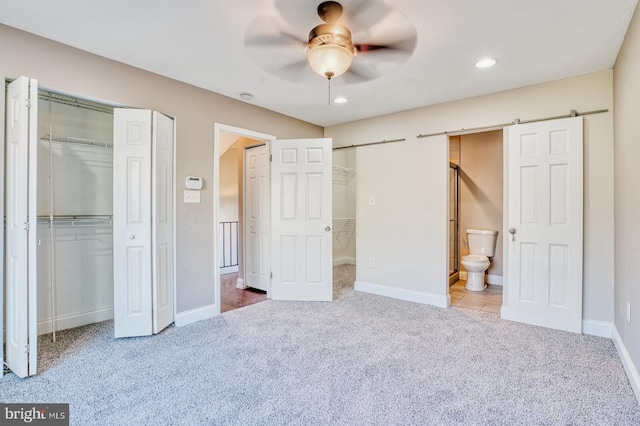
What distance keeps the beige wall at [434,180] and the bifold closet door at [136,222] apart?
2631 mm

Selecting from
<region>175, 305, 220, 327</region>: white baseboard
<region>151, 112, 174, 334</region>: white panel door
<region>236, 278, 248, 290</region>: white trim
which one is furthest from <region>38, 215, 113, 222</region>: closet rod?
<region>236, 278, 248, 290</region>: white trim

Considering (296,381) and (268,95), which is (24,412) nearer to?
(296,381)

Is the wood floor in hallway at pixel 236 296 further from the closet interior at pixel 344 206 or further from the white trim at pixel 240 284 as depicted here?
the closet interior at pixel 344 206

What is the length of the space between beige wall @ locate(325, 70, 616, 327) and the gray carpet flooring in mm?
753

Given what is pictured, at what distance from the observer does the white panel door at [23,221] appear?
205 cm

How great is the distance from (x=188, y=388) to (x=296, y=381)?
2.28 ft

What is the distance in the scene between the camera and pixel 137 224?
2793mm

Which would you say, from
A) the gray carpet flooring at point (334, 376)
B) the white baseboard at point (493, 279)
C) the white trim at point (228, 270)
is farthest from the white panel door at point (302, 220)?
the white baseboard at point (493, 279)

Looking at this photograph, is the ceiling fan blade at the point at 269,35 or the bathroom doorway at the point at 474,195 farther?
the bathroom doorway at the point at 474,195

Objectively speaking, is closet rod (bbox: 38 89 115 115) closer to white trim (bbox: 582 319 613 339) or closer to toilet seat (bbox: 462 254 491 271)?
toilet seat (bbox: 462 254 491 271)

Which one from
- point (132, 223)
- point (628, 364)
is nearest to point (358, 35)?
point (132, 223)

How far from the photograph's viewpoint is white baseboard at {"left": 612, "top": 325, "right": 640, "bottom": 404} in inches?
76.5

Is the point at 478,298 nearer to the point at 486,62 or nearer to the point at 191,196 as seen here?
the point at 486,62

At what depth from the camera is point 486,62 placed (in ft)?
8.91
